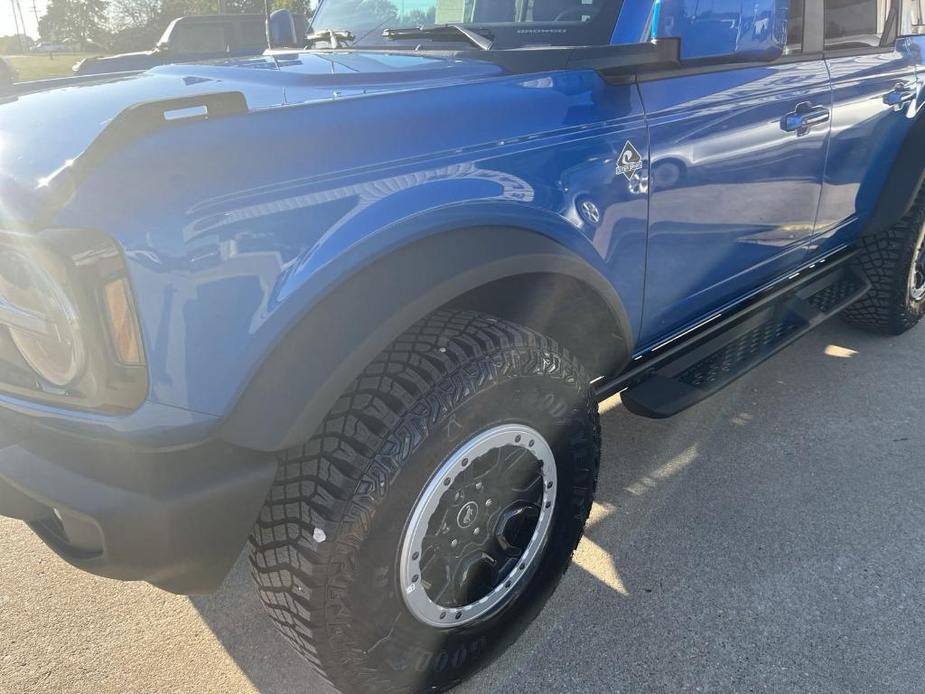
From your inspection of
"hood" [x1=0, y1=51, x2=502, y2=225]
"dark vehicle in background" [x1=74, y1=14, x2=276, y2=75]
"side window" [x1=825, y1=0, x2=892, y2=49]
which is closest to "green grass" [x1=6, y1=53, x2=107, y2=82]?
"dark vehicle in background" [x1=74, y1=14, x2=276, y2=75]

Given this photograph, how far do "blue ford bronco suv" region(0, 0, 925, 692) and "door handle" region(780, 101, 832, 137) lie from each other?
50 millimetres

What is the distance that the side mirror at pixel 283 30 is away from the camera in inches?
133

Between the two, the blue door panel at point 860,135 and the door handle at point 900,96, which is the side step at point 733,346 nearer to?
the blue door panel at point 860,135

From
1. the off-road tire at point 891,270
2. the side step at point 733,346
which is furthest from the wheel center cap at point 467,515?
the off-road tire at point 891,270

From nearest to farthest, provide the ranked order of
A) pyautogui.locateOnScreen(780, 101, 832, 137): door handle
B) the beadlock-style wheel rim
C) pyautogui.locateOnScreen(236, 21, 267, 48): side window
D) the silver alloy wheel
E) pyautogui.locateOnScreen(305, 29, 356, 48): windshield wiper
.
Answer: the beadlock-style wheel rim → pyautogui.locateOnScreen(780, 101, 832, 137): door handle → pyautogui.locateOnScreen(305, 29, 356, 48): windshield wiper → the silver alloy wheel → pyautogui.locateOnScreen(236, 21, 267, 48): side window

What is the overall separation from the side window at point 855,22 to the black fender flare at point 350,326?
203 cm

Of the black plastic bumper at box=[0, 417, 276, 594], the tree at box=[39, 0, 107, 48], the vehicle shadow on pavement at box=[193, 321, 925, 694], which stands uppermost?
the tree at box=[39, 0, 107, 48]

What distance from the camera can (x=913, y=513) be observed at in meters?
2.64

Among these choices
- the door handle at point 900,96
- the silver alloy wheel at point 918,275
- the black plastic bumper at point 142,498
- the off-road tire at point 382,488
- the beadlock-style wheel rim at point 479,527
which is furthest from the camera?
the silver alloy wheel at point 918,275

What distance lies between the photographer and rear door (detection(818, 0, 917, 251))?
296 cm

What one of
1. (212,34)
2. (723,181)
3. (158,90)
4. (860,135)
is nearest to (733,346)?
(723,181)

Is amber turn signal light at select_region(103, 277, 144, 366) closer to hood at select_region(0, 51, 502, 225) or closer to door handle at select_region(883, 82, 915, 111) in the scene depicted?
hood at select_region(0, 51, 502, 225)

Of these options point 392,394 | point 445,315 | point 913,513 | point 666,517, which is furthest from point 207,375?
point 913,513

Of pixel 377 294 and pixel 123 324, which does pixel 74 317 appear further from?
pixel 377 294
